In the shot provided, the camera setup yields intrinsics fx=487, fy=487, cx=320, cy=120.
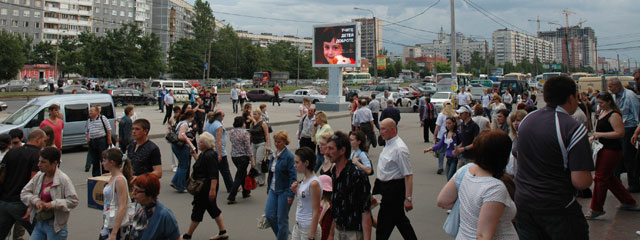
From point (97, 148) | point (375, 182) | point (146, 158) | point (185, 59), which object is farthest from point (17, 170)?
point (185, 59)

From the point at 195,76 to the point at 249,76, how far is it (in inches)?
541

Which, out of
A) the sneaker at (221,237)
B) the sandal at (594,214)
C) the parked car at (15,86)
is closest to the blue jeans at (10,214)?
the sneaker at (221,237)

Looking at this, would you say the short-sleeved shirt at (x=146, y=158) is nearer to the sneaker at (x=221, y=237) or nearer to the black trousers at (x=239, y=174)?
the sneaker at (x=221, y=237)

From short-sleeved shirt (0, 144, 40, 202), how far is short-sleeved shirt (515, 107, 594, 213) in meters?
5.03

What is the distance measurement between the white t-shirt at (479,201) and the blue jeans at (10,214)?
4.66 m

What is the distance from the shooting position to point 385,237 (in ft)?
17.4

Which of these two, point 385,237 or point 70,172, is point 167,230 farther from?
point 70,172

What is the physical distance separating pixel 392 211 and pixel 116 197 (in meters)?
2.81

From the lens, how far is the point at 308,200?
490cm

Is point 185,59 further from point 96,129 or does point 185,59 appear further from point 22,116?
point 96,129

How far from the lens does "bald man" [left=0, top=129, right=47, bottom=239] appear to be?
17.3 ft

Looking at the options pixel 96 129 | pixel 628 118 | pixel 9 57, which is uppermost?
pixel 9 57

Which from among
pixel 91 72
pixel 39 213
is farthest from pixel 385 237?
pixel 91 72

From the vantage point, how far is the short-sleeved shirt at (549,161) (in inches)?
132
